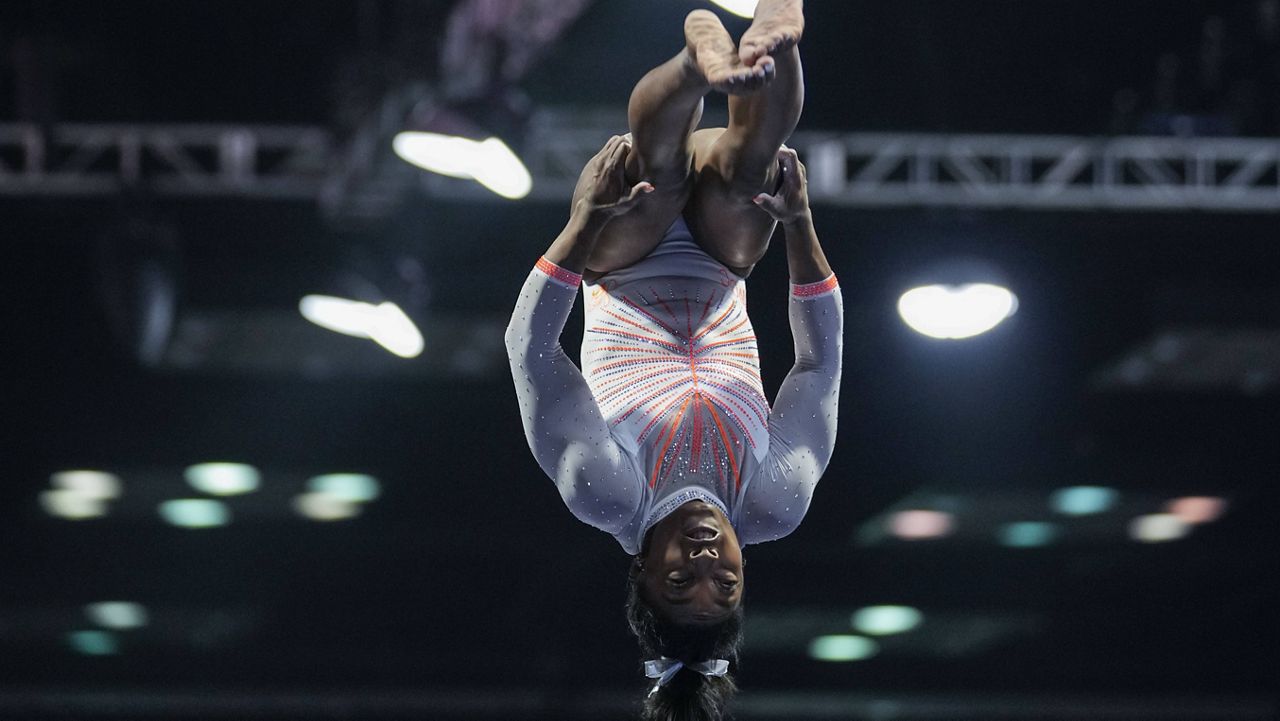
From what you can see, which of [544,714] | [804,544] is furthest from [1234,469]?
[544,714]

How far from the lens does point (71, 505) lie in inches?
374

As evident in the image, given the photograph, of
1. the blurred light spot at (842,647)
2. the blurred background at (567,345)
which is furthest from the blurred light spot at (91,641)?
the blurred light spot at (842,647)

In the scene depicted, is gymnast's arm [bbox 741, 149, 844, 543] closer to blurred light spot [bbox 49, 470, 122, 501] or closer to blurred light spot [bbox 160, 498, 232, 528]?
blurred light spot [bbox 49, 470, 122, 501]

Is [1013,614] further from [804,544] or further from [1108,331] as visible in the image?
Answer: [1108,331]

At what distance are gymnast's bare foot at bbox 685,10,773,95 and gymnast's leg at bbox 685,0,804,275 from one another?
0.02m

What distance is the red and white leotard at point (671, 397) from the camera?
2809mm

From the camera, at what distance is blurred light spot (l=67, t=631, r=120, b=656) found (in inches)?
390

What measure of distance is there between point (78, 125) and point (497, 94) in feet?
7.86

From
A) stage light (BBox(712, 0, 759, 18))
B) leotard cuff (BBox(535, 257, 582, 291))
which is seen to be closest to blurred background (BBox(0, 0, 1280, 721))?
stage light (BBox(712, 0, 759, 18))

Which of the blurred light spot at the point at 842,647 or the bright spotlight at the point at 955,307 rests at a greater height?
the blurred light spot at the point at 842,647

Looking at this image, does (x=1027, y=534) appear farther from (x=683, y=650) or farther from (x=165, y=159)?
(x=683, y=650)

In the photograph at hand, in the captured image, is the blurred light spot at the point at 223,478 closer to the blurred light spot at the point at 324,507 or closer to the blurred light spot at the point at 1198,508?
the blurred light spot at the point at 324,507

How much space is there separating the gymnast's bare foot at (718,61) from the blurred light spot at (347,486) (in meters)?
6.94

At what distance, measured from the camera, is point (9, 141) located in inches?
261
